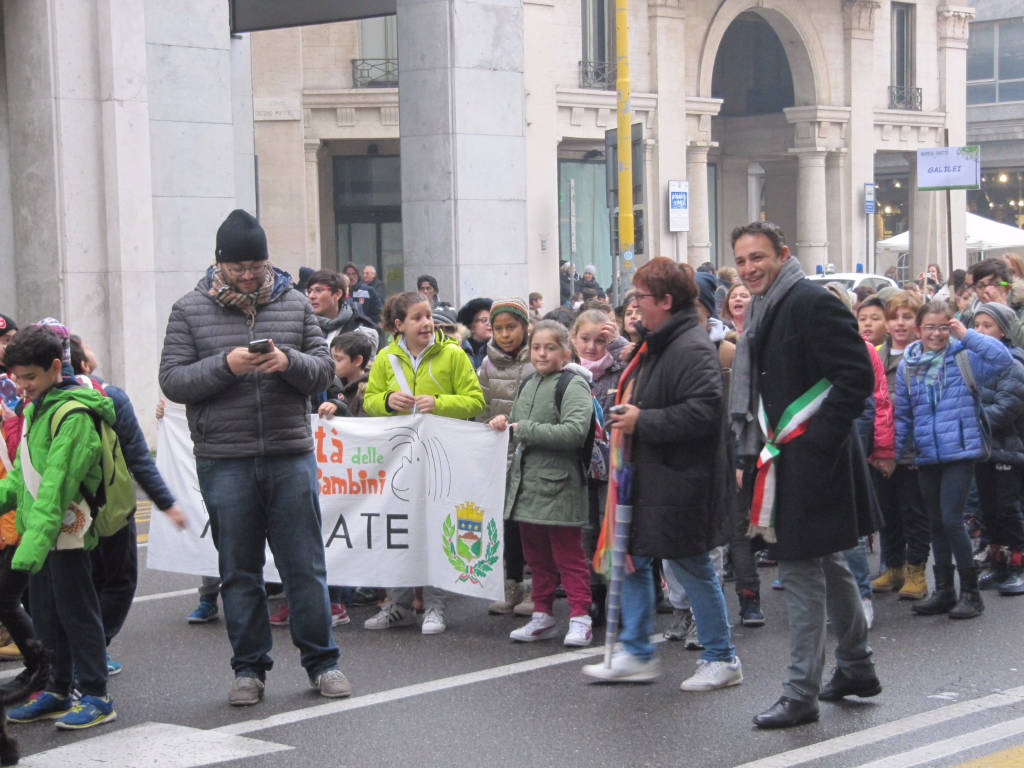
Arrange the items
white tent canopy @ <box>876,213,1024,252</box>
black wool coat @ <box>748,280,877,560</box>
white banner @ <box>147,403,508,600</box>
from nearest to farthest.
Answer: black wool coat @ <box>748,280,877,560</box>, white banner @ <box>147,403,508,600</box>, white tent canopy @ <box>876,213,1024,252</box>

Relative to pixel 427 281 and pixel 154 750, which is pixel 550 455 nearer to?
pixel 154 750

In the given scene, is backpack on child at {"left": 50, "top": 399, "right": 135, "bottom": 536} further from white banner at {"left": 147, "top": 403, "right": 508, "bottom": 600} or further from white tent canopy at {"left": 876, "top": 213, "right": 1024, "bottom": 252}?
white tent canopy at {"left": 876, "top": 213, "right": 1024, "bottom": 252}

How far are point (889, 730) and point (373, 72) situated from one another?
26.7 m

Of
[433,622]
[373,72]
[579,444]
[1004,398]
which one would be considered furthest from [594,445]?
[373,72]

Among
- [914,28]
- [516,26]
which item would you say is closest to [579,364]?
[516,26]

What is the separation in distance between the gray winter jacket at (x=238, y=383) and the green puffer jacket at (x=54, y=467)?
0.37 meters

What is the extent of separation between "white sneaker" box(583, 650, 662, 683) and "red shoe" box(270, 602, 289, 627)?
2.24m

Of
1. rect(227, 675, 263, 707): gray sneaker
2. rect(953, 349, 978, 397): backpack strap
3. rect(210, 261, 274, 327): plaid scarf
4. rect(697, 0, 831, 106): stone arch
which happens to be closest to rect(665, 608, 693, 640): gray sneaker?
rect(953, 349, 978, 397): backpack strap

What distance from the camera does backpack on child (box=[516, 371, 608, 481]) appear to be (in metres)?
7.89

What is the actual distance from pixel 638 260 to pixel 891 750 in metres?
29.6

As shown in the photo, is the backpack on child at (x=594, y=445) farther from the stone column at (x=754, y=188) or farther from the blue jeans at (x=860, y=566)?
the stone column at (x=754, y=188)

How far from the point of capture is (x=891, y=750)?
5.85m

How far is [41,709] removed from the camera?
652cm

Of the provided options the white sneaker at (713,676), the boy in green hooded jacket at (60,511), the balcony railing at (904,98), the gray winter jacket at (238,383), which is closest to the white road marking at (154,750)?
the boy in green hooded jacket at (60,511)
